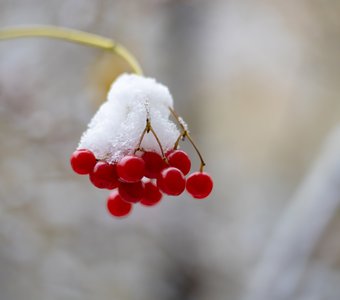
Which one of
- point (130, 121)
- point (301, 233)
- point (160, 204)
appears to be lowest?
point (130, 121)

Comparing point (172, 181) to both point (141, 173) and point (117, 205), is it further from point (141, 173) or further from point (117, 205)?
point (117, 205)

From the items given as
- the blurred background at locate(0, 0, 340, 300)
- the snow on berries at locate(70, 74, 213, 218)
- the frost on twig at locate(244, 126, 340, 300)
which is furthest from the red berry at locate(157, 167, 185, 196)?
the frost on twig at locate(244, 126, 340, 300)

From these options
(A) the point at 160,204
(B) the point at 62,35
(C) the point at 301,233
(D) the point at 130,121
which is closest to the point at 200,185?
(D) the point at 130,121

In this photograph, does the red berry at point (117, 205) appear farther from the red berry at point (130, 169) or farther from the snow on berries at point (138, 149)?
the red berry at point (130, 169)

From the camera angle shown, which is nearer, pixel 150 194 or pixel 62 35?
pixel 150 194

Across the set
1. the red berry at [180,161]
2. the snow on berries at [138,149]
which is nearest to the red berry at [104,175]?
the snow on berries at [138,149]

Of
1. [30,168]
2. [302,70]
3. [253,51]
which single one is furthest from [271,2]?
[30,168]

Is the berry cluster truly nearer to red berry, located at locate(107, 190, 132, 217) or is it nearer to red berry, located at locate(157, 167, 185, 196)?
red berry, located at locate(157, 167, 185, 196)

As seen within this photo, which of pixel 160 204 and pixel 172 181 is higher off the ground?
pixel 160 204
